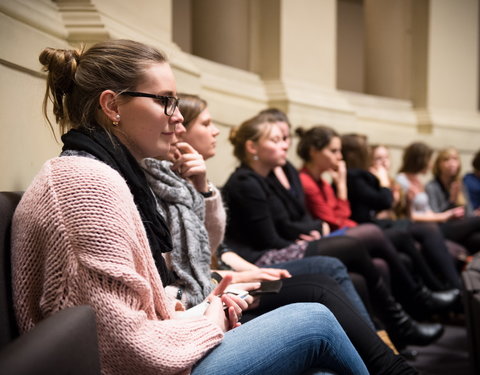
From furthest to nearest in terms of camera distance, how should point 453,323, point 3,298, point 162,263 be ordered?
point 453,323 < point 162,263 < point 3,298

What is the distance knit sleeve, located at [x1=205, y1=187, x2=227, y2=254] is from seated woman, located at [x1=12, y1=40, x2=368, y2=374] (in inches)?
23.0

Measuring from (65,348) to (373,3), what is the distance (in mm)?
6959

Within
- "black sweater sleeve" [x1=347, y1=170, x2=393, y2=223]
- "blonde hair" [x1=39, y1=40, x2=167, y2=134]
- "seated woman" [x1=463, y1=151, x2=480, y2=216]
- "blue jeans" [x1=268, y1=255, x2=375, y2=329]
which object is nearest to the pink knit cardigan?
"blonde hair" [x1=39, y1=40, x2=167, y2=134]

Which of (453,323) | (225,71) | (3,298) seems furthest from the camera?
(225,71)

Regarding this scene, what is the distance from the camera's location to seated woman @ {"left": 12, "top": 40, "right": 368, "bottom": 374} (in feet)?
4.37

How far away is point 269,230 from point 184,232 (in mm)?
1129

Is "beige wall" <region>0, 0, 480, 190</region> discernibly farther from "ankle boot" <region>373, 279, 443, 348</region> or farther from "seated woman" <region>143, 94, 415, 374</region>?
"ankle boot" <region>373, 279, 443, 348</region>

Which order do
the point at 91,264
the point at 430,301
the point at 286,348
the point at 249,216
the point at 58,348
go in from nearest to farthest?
the point at 58,348 → the point at 91,264 → the point at 286,348 → the point at 249,216 → the point at 430,301

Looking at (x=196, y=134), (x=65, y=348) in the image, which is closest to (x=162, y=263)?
(x=65, y=348)

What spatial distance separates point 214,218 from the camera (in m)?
2.52

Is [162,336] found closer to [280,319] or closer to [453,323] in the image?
[280,319]

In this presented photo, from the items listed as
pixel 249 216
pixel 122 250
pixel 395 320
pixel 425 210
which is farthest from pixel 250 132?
pixel 425 210

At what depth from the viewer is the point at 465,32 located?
7.31m

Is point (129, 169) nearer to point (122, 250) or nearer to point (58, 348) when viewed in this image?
point (122, 250)
